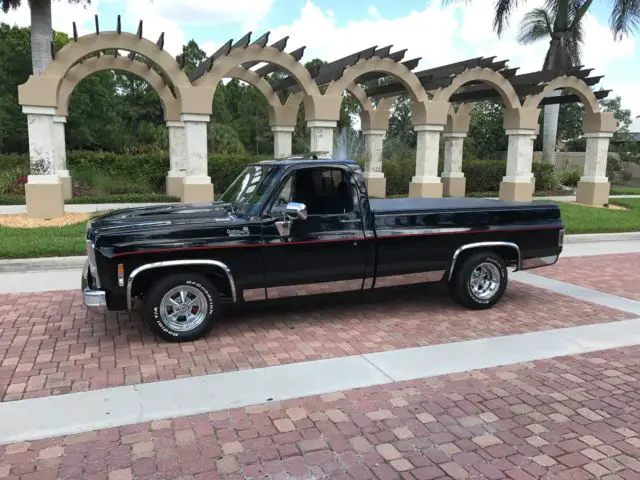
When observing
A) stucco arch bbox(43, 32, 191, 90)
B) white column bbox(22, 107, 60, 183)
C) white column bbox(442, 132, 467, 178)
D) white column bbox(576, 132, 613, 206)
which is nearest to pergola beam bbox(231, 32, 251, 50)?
stucco arch bbox(43, 32, 191, 90)

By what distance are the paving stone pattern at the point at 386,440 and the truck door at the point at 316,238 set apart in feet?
5.80

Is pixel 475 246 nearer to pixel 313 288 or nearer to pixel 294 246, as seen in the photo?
pixel 313 288

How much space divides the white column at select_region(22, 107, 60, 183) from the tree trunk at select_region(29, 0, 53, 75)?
6.87m

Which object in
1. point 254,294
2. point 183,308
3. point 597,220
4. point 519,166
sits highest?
point 519,166

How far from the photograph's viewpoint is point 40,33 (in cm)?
1875

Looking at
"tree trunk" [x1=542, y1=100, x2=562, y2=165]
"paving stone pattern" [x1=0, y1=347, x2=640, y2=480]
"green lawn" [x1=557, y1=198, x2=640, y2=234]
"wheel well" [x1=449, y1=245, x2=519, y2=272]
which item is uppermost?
"tree trunk" [x1=542, y1=100, x2=562, y2=165]

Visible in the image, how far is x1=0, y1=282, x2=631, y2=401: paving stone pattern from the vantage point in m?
4.98

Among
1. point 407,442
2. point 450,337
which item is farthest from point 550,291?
point 407,442

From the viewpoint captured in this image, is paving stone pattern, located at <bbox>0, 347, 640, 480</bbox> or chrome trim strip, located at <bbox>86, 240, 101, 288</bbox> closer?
paving stone pattern, located at <bbox>0, 347, 640, 480</bbox>

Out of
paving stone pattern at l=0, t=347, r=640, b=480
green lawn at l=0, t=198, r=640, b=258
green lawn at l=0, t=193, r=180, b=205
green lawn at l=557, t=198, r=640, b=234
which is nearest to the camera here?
paving stone pattern at l=0, t=347, r=640, b=480

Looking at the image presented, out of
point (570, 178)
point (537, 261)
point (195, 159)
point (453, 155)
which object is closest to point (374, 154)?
point (453, 155)

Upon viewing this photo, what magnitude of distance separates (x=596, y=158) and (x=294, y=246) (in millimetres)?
18458

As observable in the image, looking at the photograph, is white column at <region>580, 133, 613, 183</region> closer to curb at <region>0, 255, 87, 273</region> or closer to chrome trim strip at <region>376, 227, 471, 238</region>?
chrome trim strip at <region>376, 227, 471, 238</region>

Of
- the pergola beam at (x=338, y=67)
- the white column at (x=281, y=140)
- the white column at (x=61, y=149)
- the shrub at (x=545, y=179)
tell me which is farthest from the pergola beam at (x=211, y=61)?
the shrub at (x=545, y=179)
